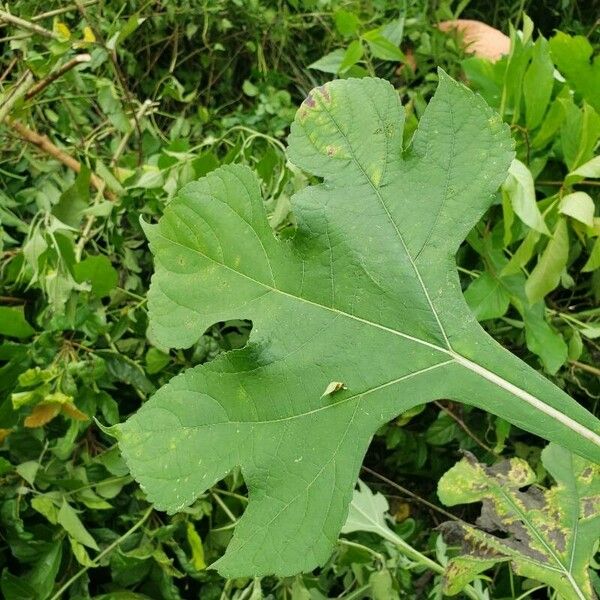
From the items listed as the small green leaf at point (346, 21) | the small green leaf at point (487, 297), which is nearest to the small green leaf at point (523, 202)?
the small green leaf at point (487, 297)

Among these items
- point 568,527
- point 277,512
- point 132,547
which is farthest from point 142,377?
point 568,527

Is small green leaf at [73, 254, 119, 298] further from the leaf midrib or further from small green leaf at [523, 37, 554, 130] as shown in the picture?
small green leaf at [523, 37, 554, 130]

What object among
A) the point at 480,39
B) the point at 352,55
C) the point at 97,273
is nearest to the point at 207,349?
the point at 97,273

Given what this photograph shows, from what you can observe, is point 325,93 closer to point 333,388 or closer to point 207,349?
point 333,388

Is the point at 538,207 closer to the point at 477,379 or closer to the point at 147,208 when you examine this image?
the point at 477,379

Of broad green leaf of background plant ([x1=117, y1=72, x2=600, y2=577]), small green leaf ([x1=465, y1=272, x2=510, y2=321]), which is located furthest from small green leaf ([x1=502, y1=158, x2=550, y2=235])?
broad green leaf of background plant ([x1=117, y1=72, x2=600, y2=577])
